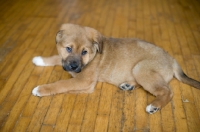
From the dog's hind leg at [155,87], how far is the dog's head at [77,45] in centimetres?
68

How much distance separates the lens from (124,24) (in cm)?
503

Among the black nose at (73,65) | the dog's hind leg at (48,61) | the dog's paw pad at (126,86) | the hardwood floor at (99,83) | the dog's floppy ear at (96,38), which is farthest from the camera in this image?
the dog's hind leg at (48,61)

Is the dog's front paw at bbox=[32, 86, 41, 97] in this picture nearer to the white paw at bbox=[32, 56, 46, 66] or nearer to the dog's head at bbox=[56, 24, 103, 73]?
the dog's head at bbox=[56, 24, 103, 73]

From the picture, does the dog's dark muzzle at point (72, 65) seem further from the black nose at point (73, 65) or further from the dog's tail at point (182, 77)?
the dog's tail at point (182, 77)

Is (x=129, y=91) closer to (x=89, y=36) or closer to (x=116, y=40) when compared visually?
(x=116, y=40)

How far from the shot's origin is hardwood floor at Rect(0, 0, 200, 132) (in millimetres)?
2828

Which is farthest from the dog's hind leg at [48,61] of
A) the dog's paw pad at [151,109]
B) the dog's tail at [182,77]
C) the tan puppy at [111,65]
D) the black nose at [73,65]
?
the dog's tail at [182,77]

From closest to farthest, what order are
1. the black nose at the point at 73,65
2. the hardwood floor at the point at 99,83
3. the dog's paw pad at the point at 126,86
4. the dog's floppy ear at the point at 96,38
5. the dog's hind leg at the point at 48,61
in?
1. the hardwood floor at the point at 99,83
2. the black nose at the point at 73,65
3. the dog's floppy ear at the point at 96,38
4. the dog's paw pad at the point at 126,86
5. the dog's hind leg at the point at 48,61

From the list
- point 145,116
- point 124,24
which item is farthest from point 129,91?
point 124,24

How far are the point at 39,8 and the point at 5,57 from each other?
219 cm

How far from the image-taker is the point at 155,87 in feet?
9.79

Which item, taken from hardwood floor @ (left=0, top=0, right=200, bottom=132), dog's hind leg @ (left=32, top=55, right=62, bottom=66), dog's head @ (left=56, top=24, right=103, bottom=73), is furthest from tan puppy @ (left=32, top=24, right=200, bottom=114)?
dog's hind leg @ (left=32, top=55, right=62, bottom=66)

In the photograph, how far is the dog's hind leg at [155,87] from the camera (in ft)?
9.57

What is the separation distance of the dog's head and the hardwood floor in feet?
1.68
